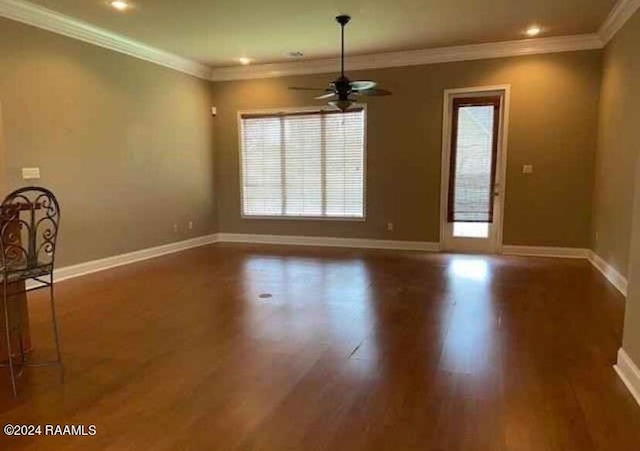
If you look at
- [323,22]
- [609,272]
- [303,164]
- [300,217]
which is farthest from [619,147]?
[300,217]

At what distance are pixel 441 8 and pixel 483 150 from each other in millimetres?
2531

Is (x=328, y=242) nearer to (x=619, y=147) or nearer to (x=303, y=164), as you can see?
(x=303, y=164)

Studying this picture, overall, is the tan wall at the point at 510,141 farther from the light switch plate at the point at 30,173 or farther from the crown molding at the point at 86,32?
the light switch plate at the point at 30,173

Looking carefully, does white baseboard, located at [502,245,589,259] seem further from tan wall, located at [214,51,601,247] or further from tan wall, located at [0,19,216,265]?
tan wall, located at [0,19,216,265]

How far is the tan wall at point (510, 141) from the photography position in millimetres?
6340

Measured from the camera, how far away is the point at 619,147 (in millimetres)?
5152

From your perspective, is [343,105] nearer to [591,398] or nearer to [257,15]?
[257,15]

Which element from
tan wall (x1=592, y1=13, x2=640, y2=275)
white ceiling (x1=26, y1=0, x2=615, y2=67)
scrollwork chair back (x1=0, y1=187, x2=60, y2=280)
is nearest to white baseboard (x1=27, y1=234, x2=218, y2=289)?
scrollwork chair back (x1=0, y1=187, x2=60, y2=280)

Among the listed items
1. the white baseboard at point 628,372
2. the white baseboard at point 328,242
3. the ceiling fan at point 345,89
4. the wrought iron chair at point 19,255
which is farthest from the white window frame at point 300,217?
the wrought iron chair at point 19,255

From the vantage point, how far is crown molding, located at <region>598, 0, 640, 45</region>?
15.5 ft

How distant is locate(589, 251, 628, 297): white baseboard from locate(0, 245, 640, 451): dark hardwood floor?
14 centimetres

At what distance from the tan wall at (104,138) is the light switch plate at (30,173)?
0.19 ft

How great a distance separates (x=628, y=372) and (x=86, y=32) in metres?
6.46

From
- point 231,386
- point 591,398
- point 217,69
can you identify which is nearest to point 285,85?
point 217,69
